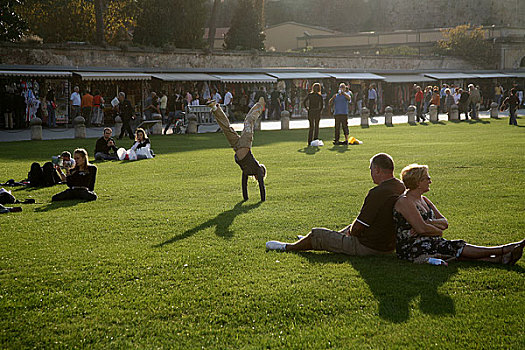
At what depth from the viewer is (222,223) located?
8547 millimetres

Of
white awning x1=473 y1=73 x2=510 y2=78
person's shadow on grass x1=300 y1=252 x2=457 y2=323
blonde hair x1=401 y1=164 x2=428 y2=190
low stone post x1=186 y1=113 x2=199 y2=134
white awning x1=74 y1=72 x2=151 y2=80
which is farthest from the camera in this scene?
white awning x1=473 y1=73 x2=510 y2=78

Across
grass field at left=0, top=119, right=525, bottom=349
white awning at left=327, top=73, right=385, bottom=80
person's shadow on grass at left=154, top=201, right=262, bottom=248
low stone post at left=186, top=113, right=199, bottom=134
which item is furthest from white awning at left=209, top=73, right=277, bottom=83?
person's shadow on grass at left=154, top=201, right=262, bottom=248

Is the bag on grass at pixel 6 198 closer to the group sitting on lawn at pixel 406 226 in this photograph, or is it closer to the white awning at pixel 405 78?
the group sitting on lawn at pixel 406 226

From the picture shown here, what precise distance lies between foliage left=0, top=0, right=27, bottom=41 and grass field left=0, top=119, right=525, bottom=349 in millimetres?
24944

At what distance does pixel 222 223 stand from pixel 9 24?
100 ft

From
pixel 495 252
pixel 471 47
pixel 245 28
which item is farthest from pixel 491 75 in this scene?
pixel 495 252

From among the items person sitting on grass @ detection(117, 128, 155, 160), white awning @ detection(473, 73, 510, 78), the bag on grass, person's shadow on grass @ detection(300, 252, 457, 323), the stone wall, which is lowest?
person's shadow on grass @ detection(300, 252, 457, 323)

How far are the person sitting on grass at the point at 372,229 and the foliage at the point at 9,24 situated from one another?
31.1 metres

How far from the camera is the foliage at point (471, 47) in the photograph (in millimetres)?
55094

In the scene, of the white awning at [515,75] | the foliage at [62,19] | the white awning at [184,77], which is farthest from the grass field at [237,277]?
the white awning at [515,75]

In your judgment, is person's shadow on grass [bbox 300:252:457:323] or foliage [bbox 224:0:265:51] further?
foliage [bbox 224:0:265:51]

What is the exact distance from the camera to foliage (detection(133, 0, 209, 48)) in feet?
138

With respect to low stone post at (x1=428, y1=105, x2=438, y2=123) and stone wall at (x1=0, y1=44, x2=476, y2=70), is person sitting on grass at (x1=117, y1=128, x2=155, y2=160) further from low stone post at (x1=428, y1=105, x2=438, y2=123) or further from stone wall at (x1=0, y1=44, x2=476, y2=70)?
low stone post at (x1=428, y1=105, x2=438, y2=123)

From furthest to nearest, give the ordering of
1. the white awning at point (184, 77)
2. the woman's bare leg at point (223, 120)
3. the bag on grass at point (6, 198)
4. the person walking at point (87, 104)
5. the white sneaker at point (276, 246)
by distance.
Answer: the white awning at point (184, 77) → the person walking at point (87, 104) → the bag on grass at point (6, 198) → the woman's bare leg at point (223, 120) → the white sneaker at point (276, 246)
